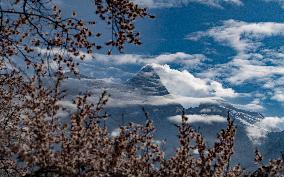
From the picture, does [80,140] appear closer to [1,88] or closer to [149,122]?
[149,122]

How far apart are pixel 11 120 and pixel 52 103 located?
5445 millimetres

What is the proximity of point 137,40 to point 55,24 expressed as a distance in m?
2.08

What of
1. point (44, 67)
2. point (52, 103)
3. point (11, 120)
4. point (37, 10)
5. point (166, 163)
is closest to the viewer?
point (37, 10)

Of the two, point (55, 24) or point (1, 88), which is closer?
point (55, 24)

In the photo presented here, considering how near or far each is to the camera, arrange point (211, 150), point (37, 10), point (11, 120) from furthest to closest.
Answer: point (11, 120) → point (211, 150) → point (37, 10)

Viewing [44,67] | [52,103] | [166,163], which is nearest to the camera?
[44,67]

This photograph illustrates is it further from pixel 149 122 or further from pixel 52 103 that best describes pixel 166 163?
pixel 52 103

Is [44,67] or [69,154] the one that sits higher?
[44,67]

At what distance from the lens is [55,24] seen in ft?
37.3

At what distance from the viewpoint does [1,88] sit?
17484mm

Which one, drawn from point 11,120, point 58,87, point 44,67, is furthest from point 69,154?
point 11,120

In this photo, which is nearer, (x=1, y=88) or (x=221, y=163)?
(x=221, y=163)

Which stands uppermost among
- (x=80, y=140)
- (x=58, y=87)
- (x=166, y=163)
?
(x=58, y=87)

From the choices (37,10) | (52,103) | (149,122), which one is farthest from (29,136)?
(37,10)
